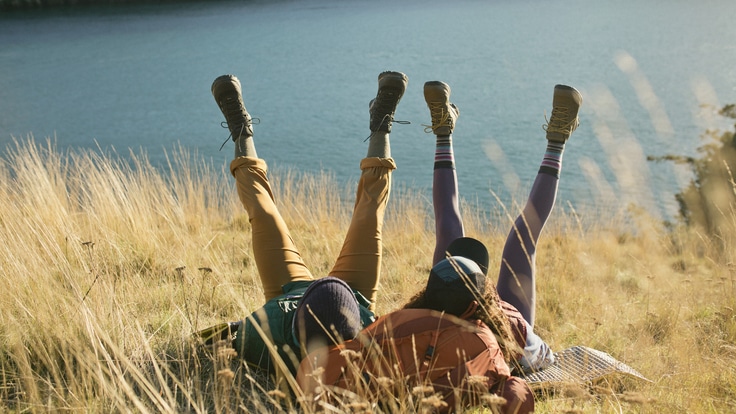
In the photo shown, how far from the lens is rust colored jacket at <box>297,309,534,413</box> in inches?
85.7

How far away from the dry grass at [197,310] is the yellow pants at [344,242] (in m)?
0.23

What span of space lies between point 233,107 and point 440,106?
3.76ft

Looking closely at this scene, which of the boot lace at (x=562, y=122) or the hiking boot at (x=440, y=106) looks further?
the hiking boot at (x=440, y=106)

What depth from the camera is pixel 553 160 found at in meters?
3.29

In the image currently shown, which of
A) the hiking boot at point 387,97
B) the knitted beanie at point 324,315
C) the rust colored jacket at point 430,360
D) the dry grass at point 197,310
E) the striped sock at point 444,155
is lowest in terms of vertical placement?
the dry grass at point 197,310

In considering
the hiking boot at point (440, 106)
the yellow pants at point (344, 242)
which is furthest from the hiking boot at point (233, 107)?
the hiking boot at point (440, 106)

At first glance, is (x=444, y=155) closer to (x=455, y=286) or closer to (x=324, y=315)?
(x=455, y=286)

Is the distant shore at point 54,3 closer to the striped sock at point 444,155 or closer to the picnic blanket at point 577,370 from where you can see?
the striped sock at point 444,155

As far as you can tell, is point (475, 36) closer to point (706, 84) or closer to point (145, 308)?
point (706, 84)

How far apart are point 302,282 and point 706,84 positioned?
51.0ft

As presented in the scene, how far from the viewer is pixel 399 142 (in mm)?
12484

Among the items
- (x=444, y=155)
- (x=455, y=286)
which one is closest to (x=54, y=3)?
(x=444, y=155)

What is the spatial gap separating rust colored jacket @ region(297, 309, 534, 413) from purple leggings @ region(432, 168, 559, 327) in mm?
612

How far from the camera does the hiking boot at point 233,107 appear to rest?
11.2ft
